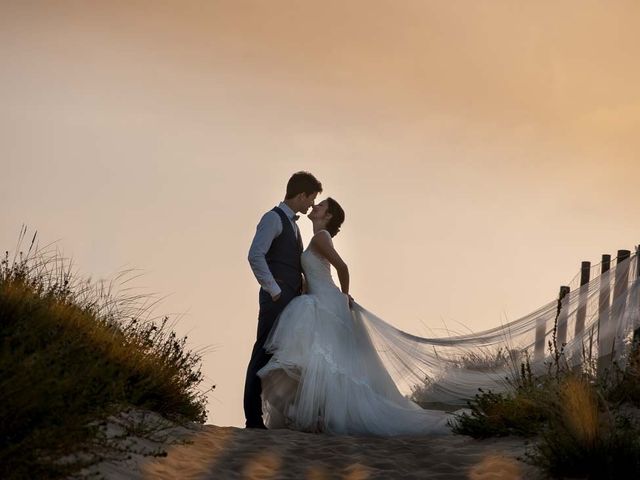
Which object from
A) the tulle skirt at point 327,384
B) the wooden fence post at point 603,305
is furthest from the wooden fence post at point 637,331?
the tulle skirt at point 327,384

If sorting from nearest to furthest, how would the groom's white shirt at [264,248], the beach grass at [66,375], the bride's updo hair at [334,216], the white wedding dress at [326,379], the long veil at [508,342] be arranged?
the beach grass at [66,375] < the white wedding dress at [326,379] < the groom's white shirt at [264,248] < the long veil at [508,342] < the bride's updo hair at [334,216]

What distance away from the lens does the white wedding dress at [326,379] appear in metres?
9.14

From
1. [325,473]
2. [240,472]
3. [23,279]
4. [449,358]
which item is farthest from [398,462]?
[23,279]

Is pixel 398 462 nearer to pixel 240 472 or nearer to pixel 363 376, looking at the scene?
pixel 240 472

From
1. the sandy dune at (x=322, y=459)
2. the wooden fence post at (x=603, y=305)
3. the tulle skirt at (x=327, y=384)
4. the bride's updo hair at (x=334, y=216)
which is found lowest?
the sandy dune at (x=322, y=459)

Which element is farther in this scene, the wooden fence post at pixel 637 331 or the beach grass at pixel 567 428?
the wooden fence post at pixel 637 331

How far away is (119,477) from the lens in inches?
233

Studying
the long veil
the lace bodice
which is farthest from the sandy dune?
the lace bodice

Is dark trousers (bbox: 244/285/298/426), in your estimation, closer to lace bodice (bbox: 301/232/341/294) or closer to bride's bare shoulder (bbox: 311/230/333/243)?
lace bodice (bbox: 301/232/341/294)

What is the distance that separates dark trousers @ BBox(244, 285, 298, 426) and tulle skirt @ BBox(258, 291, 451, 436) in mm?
102

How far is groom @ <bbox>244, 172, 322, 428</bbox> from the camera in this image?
31.3 ft

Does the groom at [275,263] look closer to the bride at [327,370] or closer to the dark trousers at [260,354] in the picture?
the dark trousers at [260,354]

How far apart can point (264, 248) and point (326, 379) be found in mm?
1412

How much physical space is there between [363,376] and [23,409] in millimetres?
5127
